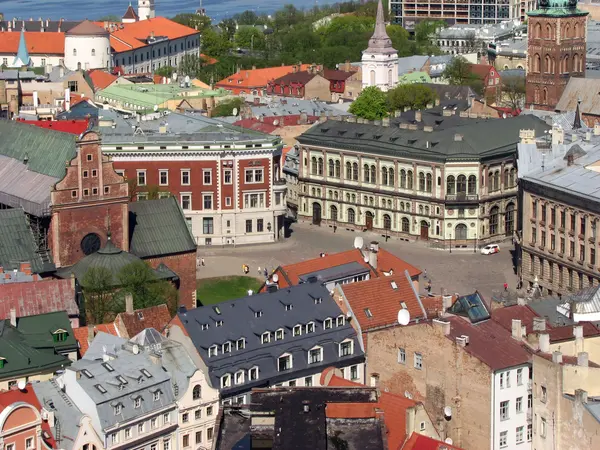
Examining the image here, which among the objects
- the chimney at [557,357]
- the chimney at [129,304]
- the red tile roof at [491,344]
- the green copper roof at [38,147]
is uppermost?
the green copper roof at [38,147]

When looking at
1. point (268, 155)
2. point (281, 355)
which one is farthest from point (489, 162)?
point (281, 355)

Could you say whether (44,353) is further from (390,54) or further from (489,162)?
(390,54)

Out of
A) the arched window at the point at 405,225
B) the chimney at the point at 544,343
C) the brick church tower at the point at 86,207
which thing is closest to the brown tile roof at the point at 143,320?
the brick church tower at the point at 86,207

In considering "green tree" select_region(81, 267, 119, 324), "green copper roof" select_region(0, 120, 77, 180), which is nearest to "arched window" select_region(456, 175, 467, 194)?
"green copper roof" select_region(0, 120, 77, 180)

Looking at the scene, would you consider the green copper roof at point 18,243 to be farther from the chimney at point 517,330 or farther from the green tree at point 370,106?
the green tree at point 370,106

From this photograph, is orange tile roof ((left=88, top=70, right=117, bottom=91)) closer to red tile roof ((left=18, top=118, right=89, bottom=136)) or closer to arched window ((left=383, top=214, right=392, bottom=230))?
red tile roof ((left=18, top=118, right=89, bottom=136))
